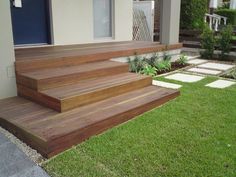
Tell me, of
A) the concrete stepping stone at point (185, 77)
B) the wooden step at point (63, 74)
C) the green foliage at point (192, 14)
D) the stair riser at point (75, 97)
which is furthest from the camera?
the green foliage at point (192, 14)

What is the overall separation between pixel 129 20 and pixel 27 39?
3043 millimetres

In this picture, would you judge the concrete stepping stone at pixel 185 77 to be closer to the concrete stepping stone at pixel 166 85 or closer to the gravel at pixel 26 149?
the concrete stepping stone at pixel 166 85

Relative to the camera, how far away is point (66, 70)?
383cm

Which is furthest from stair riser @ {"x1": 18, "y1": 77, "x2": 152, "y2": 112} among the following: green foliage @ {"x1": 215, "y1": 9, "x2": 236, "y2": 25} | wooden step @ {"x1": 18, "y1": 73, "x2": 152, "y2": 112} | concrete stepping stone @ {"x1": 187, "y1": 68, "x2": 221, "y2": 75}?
green foliage @ {"x1": 215, "y1": 9, "x2": 236, "y2": 25}

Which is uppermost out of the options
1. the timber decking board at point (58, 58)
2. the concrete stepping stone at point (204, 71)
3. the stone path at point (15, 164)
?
the timber decking board at point (58, 58)

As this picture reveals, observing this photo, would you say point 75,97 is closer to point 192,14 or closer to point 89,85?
point 89,85

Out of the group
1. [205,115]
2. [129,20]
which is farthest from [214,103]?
[129,20]

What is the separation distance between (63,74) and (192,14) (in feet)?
23.8

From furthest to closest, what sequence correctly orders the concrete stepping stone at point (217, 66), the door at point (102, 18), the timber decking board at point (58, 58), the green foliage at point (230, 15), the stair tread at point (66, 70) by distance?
the green foliage at point (230, 15) < the door at point (102, 18) < the concrete stepping stone at point (217, 66) < the timber decking board at point (58, 58) < the stair tread at point (66, 70)

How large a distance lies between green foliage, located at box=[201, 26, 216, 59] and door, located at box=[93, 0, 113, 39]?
261cm

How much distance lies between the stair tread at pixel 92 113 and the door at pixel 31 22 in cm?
275

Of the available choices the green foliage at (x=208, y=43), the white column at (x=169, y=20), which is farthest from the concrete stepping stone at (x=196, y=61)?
the white column at (x=169, y=20)

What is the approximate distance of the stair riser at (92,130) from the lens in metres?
2.44

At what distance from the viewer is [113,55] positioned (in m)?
4.85
